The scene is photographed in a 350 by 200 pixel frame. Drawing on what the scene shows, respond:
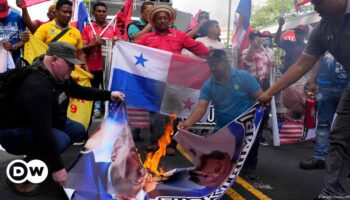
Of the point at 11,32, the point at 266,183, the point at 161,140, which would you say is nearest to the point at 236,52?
the point at 161,140

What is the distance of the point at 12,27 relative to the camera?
541cm

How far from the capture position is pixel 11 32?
5.41 metres

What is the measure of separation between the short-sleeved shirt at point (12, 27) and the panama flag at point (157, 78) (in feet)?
4.90

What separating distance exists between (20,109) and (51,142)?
501 millimetres

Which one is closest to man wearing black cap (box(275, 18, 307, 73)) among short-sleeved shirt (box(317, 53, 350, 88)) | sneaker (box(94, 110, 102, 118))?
short-sleeved shirt (box(317, 53, 350, 88))

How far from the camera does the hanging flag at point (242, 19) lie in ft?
20.6

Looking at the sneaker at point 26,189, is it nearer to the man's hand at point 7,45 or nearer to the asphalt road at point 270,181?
the asphalt road at point 270,181

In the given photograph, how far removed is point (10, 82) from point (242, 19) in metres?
4.04

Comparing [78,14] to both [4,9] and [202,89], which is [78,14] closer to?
[4,9]

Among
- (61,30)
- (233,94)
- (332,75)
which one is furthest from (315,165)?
(61,30)

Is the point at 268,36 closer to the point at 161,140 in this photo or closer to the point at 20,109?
the point at 161,140

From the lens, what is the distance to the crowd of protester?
117 inches

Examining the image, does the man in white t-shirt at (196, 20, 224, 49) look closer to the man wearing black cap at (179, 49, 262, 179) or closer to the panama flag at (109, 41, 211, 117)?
the panama flag at (109, 41, 211, 117)

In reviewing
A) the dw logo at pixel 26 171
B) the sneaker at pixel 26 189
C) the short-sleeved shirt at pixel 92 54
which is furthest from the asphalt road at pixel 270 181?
the short-sleeved shirt at pixel 92 54
